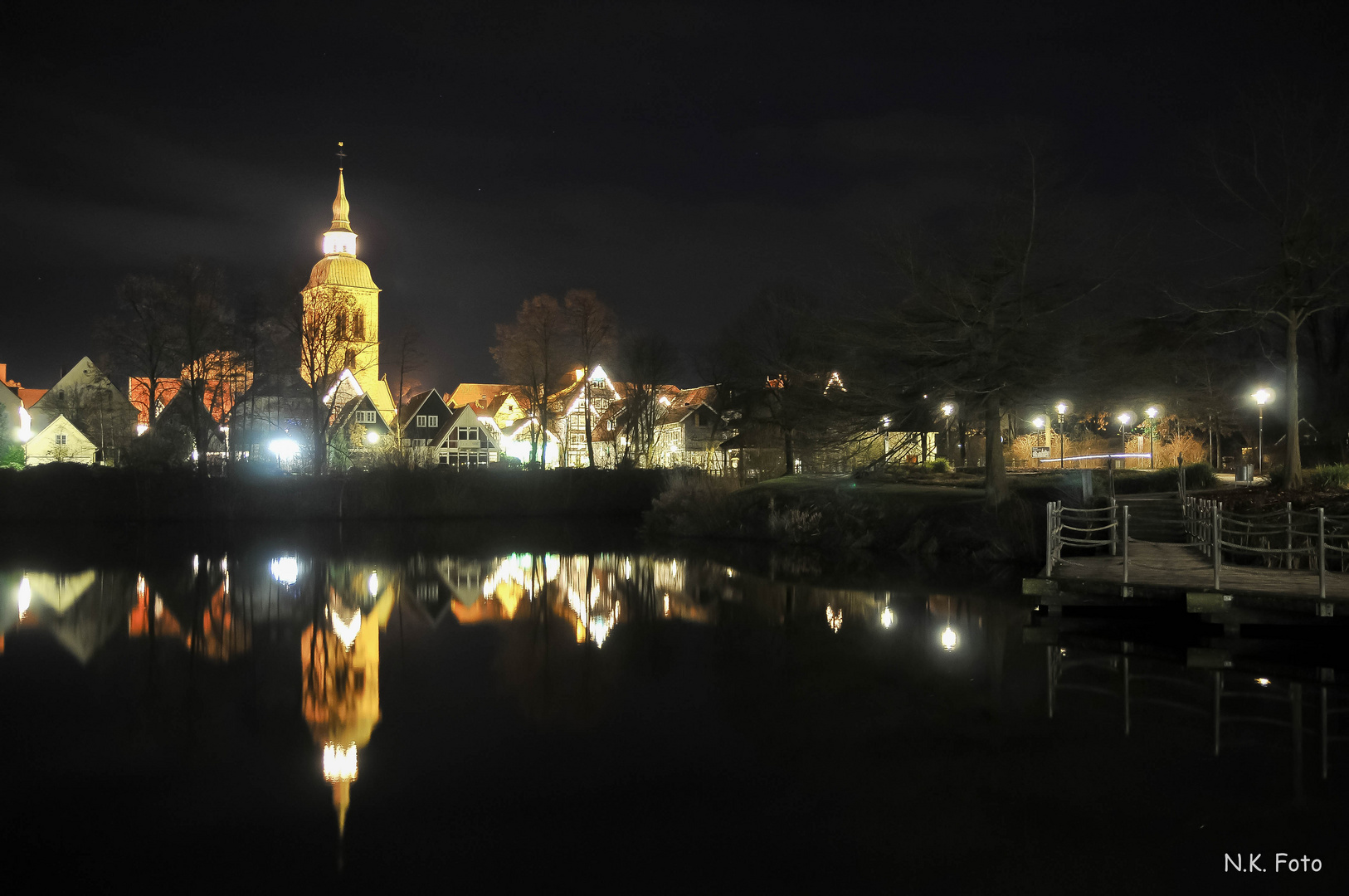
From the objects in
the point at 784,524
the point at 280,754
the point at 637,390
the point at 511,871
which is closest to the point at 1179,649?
the point at 511,871

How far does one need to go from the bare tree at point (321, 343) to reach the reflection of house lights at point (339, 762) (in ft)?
132

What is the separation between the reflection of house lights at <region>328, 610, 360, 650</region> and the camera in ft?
57.3

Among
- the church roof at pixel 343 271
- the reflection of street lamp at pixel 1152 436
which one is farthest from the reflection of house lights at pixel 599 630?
the church roof at pixel 343 271

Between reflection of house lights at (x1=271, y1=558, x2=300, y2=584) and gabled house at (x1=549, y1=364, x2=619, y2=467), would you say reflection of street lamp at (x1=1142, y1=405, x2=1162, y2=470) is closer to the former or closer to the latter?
gabled house at (x1=549, y1=364, x2=619, y2=467)

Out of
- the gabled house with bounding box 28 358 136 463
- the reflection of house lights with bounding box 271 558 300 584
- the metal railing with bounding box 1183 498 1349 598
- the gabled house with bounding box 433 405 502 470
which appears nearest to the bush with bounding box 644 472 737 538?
the reflection of house lights with bounding box 271 558 300 584

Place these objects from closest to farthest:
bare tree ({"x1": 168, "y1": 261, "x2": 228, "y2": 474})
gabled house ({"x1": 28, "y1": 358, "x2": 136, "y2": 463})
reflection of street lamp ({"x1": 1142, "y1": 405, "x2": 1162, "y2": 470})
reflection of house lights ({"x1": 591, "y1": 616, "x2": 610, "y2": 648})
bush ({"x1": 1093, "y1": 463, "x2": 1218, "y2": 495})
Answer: reflection of house lights ({"x1": 591, "y1": 616, "x2": 610, "y2": 648})
bush ({"x1": 1093, "y1": 463, "x2": 1218, "y2": 495})
reflection of street lamp ({"x1": 1142, "y1": 405, "x2": 1162, "y2": 470})
bare tree ({"x1": 168, "y1": 261, "x2": 228, "y2": 474})
gabled house ({"x1": 28, "y1": 358, "x2": 136, "y2": 463})

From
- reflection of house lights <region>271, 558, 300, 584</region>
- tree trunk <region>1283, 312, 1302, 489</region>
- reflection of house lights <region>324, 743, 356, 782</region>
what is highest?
tree trunk <region>1283, 312, 1302, 489</region>

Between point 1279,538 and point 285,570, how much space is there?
24976 millimetres

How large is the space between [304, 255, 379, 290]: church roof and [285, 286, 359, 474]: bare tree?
2999cm

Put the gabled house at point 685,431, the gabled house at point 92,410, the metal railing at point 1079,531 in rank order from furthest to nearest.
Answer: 1. the gabled house at point 685,431
2. the gabled house at point 92,410
3. the metal railing at point 1079,531

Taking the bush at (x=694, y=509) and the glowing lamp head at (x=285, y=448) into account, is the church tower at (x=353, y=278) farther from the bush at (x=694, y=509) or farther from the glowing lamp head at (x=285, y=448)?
the bush at (x=694, y=509)

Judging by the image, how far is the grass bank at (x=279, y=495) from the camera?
4662 centimetres

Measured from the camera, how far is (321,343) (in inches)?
1905

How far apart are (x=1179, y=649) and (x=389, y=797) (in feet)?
39.2
